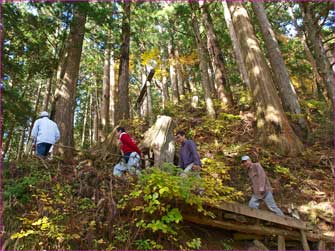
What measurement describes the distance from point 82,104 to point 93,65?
29.8ft

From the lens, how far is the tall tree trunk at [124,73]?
1291 cm

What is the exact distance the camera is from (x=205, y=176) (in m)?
7.00

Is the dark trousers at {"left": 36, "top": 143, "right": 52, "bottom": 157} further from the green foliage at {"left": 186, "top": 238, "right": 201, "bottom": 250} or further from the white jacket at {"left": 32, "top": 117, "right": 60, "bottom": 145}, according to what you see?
the green foliage at {"left": 186, "top": 238, "right": 201, "bottom": 250}

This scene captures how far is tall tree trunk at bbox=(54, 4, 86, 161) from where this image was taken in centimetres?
843

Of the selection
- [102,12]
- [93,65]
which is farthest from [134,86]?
[102,12]

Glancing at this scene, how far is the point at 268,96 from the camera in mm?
9906

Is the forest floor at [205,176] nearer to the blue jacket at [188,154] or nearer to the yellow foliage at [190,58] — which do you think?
the blue jacket at [188,154]

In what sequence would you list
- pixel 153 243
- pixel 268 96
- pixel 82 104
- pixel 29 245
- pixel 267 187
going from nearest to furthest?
1. pixel 29 245
2. pixel 153 243
3. pixel 267 187
4. pixel 268 96
5. pixel 82 104

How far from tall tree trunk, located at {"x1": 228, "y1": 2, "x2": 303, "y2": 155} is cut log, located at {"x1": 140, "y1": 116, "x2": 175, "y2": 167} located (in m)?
3.57

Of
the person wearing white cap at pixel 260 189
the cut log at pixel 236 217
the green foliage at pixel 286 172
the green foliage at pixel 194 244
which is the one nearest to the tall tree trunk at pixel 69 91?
the green foliage at pixel 194 244

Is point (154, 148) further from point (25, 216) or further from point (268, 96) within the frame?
point (268, 96)

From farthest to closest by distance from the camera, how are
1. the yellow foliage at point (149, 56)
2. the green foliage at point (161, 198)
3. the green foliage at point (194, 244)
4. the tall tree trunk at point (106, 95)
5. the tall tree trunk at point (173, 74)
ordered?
the tall tree trunk at point (173, 74) → the yellow foliage at point (149, 56) → the tall tree trunk at point (106, 95) → the green foliage at point (194, 244) → the green foliage at point (161, 198)

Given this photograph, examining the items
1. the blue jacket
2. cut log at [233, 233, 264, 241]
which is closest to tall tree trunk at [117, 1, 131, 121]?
the blue jacket

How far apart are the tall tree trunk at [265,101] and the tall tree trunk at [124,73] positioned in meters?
4.92
